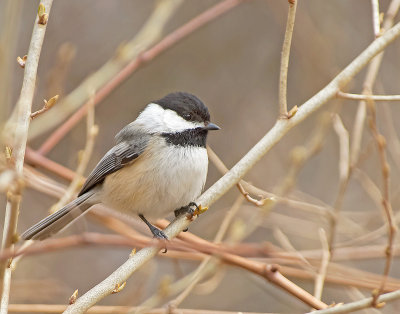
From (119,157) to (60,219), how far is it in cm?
51

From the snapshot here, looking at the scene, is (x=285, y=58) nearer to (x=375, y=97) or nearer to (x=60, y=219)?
(x=375, y=97)

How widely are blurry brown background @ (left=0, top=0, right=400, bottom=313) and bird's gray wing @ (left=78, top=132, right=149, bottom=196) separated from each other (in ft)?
3.54

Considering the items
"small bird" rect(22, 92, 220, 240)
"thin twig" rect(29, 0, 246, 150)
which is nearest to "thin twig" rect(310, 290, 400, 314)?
"small bird" rect(22, 92, 220, 240)

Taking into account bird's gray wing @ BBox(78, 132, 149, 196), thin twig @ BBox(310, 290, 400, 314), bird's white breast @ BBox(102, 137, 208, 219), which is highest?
bird's gray wing @ BBox(78, 132, 149, 196)

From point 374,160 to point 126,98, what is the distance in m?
2.69

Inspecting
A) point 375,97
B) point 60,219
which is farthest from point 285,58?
point 60,219

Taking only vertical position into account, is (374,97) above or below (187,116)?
below

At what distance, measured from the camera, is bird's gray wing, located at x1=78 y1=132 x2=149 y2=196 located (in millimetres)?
3146

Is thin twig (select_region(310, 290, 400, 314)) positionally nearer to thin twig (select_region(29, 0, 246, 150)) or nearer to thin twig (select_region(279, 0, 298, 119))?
thin twig (select_region(279, 0, 298, 119))

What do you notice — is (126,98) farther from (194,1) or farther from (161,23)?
(161,23)

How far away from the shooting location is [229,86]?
5973 millimetres

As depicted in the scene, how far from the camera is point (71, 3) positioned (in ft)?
19.0

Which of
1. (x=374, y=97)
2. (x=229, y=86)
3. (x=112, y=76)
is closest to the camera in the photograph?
(x=374, y=97)

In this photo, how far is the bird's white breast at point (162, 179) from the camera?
2967 mm
